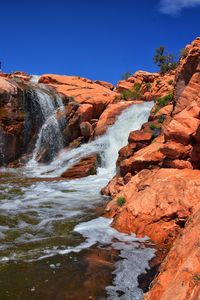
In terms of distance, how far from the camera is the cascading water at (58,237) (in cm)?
675

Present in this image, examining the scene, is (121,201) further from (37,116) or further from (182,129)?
(37,116)

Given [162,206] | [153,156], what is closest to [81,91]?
[153,156]

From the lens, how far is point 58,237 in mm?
9523

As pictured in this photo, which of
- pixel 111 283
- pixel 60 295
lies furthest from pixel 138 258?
pixel 60 295

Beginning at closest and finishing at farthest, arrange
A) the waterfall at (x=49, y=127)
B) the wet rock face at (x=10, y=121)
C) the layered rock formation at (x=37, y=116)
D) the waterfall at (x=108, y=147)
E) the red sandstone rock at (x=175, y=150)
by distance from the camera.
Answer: the red sandstone rock at (x=175, y=150) < the waterfall at (x=108, y=147) < the wet rock face at (x=10, y=121) < the layered rock formation at (x=37, y=116) < the waterfall at (x=49, y=127)

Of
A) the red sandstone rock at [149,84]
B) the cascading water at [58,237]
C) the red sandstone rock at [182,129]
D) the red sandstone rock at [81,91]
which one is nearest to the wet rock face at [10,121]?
the red sandstone rock at [81,91]

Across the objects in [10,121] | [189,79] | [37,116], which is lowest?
[10,121]

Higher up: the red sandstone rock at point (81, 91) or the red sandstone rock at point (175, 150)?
the red sandstone rock at point (81, 91)

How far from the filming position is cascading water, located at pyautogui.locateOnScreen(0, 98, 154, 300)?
6746 mm

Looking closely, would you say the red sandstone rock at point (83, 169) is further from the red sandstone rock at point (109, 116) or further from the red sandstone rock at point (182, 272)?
the red sandstone rock at point (182, 272)

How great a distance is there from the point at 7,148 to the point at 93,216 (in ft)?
47.1

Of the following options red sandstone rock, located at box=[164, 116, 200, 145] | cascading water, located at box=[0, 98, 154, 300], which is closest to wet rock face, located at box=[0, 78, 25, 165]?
cascading water, located at box=[0, 98, 154, 300]

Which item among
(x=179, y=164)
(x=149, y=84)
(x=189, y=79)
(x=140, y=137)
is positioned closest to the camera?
(x=179, y=164)

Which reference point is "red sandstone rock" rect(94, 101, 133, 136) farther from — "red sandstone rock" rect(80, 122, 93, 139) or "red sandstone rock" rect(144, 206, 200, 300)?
"red sandstone rock" rect(144, 206, 200, 300)
